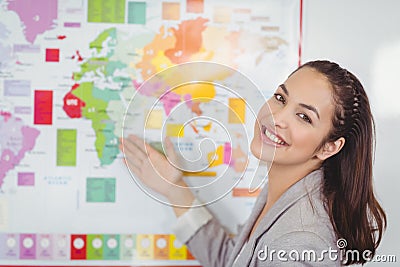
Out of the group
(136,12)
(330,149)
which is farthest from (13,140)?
(330,149)

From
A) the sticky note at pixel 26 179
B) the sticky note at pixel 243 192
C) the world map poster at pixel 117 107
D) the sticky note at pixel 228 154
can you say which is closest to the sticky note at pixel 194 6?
the world map poster at pixel 117 107

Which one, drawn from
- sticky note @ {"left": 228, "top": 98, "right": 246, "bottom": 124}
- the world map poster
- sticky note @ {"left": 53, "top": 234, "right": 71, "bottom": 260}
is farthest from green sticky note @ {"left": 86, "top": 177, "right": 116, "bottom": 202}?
sticky note @ {"left": 228, "top": 98, "right": 246, "bottom": 124}

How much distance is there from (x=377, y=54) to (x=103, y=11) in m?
0.70

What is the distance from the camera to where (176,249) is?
1574 millimetres

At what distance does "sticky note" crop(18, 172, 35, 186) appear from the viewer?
1522mm

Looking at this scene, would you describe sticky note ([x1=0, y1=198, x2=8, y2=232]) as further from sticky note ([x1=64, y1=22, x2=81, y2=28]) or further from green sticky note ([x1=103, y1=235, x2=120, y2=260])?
sticky note ([x1=64, y1=22, x2=81, y2=28])

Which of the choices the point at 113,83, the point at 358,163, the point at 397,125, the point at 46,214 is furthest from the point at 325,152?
the point at 46,214

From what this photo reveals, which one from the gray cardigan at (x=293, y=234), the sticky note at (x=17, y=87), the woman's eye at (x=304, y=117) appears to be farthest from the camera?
the sticky note at (x=17, y=87)

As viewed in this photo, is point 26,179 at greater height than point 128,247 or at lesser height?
greater

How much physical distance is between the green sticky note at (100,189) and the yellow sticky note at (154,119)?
0.16 meters

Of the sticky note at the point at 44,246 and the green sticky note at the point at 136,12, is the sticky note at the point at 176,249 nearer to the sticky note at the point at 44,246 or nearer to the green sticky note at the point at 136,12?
the sticky note at the point at 44,246

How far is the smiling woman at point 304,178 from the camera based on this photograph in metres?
1.31

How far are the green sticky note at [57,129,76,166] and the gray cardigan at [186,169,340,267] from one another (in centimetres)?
45

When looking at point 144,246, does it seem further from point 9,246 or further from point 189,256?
point 9,246
